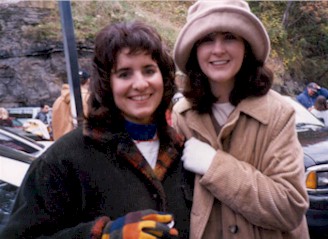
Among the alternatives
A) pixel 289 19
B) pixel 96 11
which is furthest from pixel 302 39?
pixel 96 11

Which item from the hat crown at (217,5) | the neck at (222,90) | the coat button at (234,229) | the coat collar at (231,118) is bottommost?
the coat button at (234,229)

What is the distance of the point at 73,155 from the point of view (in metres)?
1.41

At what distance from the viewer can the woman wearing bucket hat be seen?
62.8 inches

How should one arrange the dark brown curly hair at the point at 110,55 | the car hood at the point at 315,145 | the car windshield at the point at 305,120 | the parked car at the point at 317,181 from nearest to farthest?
the dark brown curly hair at the point at 110,55 < the parked car at the point at 317,181 < the car hood at the point at 315,145 < the car windshield at the point at 305,120

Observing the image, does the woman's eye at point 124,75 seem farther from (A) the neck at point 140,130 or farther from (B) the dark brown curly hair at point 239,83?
(B) the dark brown curly hair at point 239,83

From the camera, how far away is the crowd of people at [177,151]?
53.9 inches

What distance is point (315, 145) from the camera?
13.3ft

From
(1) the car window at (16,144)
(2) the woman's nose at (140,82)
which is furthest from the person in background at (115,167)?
(1) the car window at (16,144)

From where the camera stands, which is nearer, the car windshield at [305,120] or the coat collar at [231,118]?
the coat collar at [231,118]

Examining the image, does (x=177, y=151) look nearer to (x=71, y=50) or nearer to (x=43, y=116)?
(x=71, y=50)

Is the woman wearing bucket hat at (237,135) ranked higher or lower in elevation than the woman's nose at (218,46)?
lower

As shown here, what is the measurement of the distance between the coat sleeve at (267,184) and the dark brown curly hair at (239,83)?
0.76 feet

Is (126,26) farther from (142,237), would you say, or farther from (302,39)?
(302,39)

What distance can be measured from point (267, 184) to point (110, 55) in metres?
0.81
